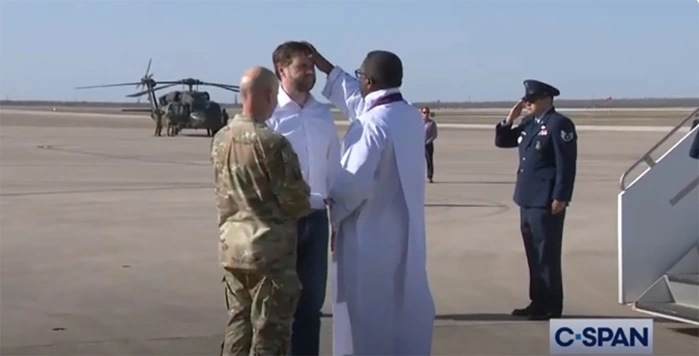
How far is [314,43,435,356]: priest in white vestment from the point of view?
5.20 meters

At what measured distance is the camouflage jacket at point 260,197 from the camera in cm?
487

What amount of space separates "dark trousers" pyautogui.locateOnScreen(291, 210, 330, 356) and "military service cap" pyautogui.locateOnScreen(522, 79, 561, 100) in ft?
9.98

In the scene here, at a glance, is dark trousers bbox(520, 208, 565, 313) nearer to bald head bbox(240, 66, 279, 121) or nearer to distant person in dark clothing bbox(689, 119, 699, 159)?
distant person in dark clothing bbox(689, 119, 699, 159)

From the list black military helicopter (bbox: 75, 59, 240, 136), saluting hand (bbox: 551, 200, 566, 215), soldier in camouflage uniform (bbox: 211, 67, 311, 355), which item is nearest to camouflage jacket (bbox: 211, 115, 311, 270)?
soldier in camouflage uniform (bbox: 211, 67, 311, 355)

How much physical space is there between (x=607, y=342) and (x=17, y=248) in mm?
6427

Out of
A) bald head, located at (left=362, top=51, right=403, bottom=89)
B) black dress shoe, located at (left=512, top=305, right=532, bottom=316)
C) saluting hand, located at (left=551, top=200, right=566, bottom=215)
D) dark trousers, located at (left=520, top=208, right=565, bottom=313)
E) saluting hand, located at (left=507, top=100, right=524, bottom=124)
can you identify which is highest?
bald head, located at (left=362, top=51, right=403, bottom=89)

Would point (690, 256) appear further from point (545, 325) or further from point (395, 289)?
point (395, 289)

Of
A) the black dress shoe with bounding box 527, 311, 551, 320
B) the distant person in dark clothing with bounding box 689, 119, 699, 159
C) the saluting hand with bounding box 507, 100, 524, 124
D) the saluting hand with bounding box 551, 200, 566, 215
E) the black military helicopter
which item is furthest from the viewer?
the black military helicopter

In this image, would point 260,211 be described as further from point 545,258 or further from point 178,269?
point 178,269

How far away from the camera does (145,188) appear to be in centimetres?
1916

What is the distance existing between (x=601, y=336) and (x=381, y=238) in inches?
122

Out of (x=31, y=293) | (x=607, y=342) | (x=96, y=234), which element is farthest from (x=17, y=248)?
(x=607, y=342)

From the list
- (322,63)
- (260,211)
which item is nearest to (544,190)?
(322,63)

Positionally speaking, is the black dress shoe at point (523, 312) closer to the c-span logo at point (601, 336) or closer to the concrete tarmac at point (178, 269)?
the concrete tarmac at point (178, 269)
